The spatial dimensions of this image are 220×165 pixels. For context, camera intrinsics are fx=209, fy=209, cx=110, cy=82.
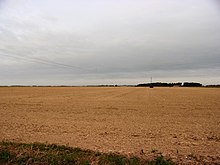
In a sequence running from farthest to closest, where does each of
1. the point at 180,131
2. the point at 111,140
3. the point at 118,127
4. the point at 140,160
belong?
the point at 118,127, the point at 180,131, the point at 111,140, the point at 140,160

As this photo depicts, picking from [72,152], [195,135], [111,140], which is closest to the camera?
[72,152]

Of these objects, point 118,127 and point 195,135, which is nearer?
point 195,135

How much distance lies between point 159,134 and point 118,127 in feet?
8.30

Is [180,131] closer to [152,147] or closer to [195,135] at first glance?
[195,135]

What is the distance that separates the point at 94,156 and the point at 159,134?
4.56 metres

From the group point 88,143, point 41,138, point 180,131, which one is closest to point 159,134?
point 180,131

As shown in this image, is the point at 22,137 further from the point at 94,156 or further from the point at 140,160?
the point at 140,160

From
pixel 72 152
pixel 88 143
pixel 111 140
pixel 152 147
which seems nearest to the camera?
pixel 72 152

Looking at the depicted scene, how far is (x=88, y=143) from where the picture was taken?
27.5ft

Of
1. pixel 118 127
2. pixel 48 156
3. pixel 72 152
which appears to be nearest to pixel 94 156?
pixel 72 152

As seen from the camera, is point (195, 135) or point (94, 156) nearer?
point (94, 156)

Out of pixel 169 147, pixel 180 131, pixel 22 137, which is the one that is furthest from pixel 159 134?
pixel 22 137

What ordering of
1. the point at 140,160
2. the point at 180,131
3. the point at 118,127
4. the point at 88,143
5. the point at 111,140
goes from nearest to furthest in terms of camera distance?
the point at 140,160 < the point at 88,143 < the point at 111,140 < the point at 180,131 < the point at 118,127

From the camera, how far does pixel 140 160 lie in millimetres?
6238
